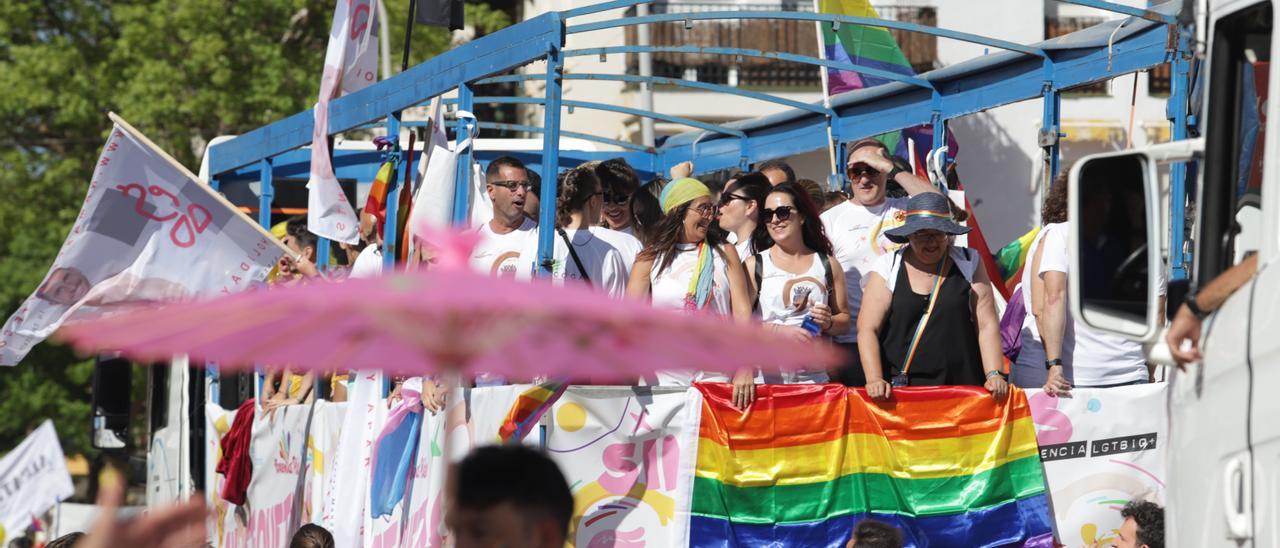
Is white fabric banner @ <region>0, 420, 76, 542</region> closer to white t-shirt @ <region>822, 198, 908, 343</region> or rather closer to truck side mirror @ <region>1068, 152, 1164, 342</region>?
white t-shirt @ <region>822, 198, 908, 343</region>

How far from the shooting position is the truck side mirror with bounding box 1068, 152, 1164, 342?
15.5 feet

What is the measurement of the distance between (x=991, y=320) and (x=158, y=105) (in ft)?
69.5

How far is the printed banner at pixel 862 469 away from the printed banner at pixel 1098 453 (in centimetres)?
12

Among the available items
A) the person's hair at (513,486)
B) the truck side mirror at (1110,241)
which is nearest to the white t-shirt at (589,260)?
the truck side mirror at (1110,241)

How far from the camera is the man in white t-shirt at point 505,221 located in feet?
29.3

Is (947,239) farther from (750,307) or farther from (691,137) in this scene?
(691,137)

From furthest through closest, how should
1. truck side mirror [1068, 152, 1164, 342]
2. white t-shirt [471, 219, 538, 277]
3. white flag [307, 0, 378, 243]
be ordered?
white flag [307, 0, 378, 243] → white t-shirt [471, 219, 538, 277] → truck side mirror [1068, 152, 1164, 342]

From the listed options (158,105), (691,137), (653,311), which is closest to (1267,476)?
(653,311)

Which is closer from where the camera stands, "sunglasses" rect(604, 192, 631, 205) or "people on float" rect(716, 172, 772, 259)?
"people on float" rect(716, 172, 772, 259)

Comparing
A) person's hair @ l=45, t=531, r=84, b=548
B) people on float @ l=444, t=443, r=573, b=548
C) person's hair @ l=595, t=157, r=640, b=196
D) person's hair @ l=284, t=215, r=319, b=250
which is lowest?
person's hair @ l=45, t=531, r=84, b=548

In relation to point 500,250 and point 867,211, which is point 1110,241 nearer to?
point 500,250

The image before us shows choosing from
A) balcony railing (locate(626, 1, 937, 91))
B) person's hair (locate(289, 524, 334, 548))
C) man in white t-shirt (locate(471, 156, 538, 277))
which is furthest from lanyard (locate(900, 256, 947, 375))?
balcony railing (locate(626, 1, 937, 91))

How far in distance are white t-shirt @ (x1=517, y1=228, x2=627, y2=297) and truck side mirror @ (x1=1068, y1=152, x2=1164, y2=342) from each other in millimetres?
3981

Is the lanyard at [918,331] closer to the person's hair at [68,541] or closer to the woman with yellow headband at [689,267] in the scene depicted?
the woman with yellow headband at [689,267]
